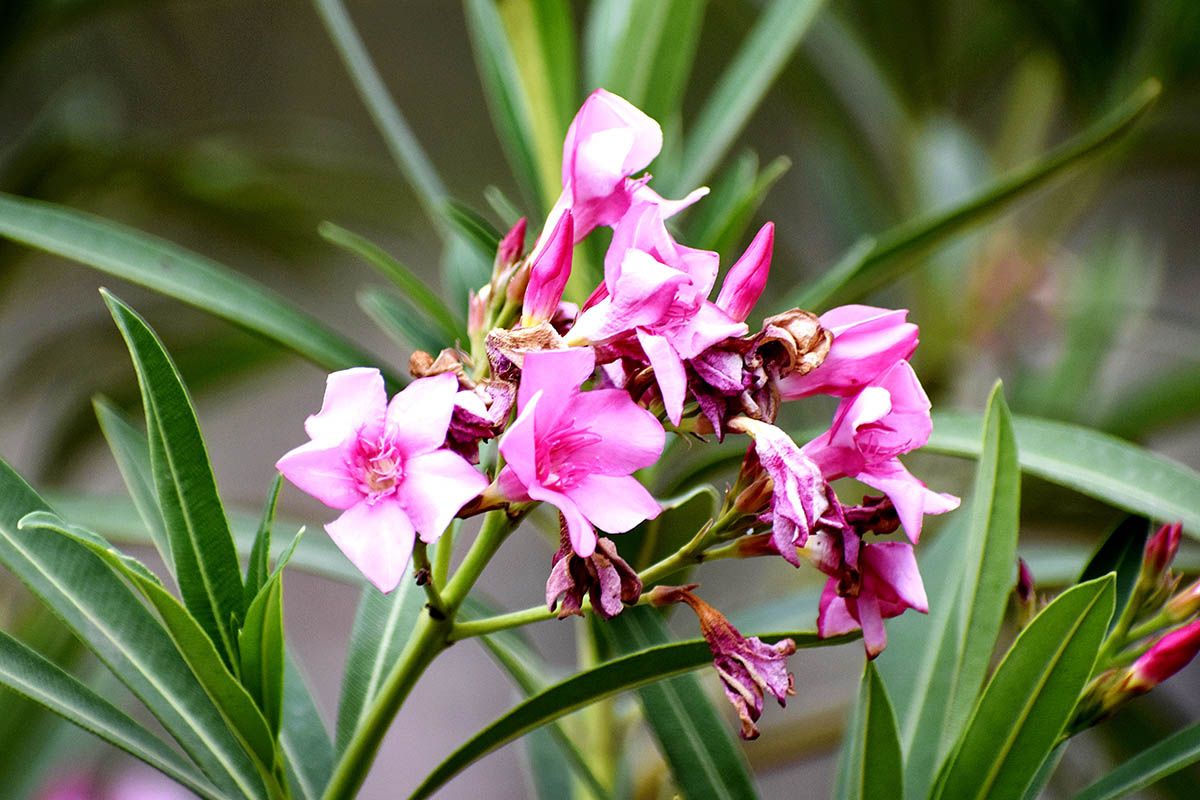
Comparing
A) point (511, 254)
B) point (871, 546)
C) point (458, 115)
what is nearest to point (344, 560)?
point (511, 254)

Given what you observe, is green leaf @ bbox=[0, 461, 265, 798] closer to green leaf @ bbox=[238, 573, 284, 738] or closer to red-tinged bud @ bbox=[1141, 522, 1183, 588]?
green leaf @ bbox=[238, 573, 284, 738]

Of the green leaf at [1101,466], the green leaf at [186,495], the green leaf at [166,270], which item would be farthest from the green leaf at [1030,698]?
the green leaf at [166,270]

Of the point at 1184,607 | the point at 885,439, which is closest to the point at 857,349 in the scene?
Result: the point at 885,439

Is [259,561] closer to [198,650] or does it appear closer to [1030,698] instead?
[198,650]

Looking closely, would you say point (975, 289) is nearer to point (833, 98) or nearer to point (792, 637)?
point (833, 98)

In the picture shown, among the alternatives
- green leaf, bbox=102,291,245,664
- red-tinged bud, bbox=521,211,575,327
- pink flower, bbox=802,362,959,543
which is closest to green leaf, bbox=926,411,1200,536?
pink flower, bbox=802,362,959,543

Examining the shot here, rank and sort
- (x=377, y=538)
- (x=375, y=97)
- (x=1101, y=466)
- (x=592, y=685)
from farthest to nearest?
(x=375, y=97), (x=1101, y=466), (x=592, y=685), (x=377, y=538)
